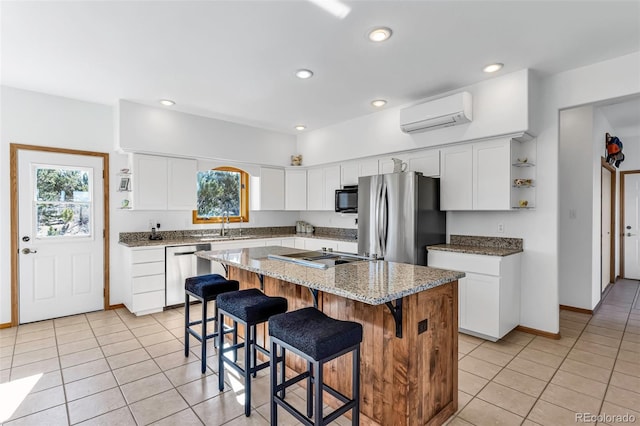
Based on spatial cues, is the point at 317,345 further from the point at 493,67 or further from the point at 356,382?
the point at 493,67

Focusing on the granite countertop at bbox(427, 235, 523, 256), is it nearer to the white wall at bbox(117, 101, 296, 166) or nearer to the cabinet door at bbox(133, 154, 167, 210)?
the white wall at bbox(117, 101, 296, 166)

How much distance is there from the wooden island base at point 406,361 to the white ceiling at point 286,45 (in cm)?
193

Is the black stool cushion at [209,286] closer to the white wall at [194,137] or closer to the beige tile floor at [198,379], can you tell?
the beige tile floor at [198,379]

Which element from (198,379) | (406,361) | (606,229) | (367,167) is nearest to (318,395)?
(406,361)

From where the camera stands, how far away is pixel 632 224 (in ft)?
19.7

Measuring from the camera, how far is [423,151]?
409 cm

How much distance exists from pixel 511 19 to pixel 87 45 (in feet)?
10.9

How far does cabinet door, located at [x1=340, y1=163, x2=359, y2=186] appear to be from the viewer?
195 inches

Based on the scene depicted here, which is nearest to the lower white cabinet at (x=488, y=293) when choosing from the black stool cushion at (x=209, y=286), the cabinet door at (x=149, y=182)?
the black stool cushion at (x=209, y=286)

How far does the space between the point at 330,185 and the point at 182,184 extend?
2.24m

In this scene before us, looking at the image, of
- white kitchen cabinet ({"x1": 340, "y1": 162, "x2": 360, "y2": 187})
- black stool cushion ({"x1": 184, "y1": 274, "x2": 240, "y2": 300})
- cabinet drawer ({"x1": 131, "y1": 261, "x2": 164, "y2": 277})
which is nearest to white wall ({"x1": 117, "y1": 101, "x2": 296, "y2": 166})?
white kitchen cabinet ({"x1": 340, "y1": 162, "x2": 360, "y2": 187})

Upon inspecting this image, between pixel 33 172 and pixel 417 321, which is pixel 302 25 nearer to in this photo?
pixel 417 321

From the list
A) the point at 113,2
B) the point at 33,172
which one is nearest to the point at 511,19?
the point at 113,2

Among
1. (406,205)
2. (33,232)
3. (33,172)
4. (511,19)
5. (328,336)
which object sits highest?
(511,19)
